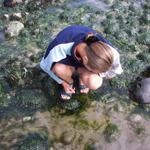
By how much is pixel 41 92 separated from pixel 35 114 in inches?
17.8

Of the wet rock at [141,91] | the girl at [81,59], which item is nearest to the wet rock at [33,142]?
the girl at [81,59]

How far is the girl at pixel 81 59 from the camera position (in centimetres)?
425

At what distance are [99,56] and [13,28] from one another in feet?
8.71

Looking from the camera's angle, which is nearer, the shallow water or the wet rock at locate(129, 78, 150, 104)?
the shallow water

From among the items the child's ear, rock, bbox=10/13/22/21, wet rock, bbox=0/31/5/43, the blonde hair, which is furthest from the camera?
rock, bbox=10/13/22/21

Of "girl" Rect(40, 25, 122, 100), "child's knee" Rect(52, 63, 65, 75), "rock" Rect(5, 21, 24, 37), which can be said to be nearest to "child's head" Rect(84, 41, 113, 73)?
"girl" Rect(40, 25, 122, 100)

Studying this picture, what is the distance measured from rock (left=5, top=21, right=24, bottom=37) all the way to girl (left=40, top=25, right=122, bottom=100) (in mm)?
1618

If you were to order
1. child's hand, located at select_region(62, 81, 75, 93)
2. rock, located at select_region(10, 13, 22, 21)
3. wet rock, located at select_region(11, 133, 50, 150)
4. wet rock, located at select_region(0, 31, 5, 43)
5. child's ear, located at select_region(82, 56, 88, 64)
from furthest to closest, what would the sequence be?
rock, located at select_region(10, 13, 22, 21) → wet rock, located at select_region(0, 31, 5, 43) → child's hand, located at select_region(62, 81, 75, 93) → wet rock, located at select_region(11, 133, 50, 150) → child's ear, located at select_region(82, 56, 88, 64)

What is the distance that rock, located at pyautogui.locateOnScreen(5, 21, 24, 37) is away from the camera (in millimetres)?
6289

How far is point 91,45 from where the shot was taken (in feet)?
14.1

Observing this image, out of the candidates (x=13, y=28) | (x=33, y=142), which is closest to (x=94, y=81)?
(x=33, y=142)

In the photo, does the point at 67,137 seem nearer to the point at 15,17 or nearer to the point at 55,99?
the point at 55,99

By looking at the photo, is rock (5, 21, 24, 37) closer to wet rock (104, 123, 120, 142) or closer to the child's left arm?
the child's left arm

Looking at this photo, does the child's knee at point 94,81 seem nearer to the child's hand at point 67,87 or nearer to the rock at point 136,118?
the child's hand at point 67,87
